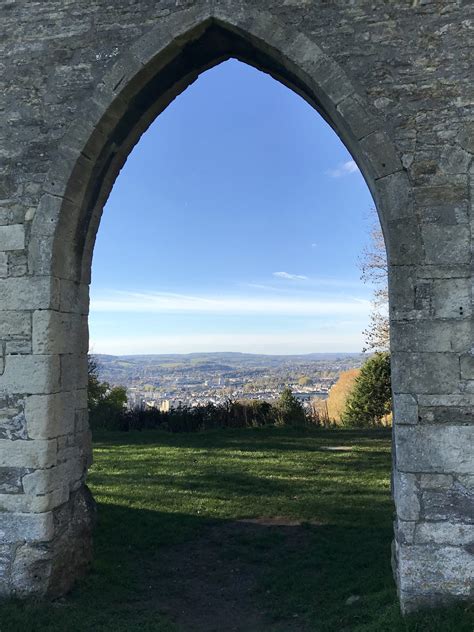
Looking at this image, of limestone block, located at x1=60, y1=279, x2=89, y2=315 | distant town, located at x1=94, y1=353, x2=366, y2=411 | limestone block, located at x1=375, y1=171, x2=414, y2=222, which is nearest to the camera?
limestone block, located at x1=375, y1=171, x2=414, y2=222

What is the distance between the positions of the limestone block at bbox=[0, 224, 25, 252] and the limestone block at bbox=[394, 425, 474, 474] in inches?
138

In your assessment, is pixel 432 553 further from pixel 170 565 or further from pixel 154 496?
pixel 154 496

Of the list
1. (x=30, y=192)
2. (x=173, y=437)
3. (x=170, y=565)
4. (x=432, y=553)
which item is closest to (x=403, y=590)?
(x=432, y=553)

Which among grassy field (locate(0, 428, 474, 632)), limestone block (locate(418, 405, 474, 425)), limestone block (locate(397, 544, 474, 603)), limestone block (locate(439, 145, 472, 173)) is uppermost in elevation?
limestone block (locate(439, 145, 472, 173))

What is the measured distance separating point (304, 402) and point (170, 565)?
12017 millimetres

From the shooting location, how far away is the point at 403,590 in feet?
12.5

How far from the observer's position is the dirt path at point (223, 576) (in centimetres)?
451

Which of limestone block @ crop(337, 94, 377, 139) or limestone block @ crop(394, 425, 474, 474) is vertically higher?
limestone block @ crop(337, 94, 377, 139)

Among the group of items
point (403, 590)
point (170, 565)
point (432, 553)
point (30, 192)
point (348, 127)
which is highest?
point (348, 127)

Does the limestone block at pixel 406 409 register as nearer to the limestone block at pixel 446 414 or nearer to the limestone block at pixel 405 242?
the limestone block at pixel 446 414

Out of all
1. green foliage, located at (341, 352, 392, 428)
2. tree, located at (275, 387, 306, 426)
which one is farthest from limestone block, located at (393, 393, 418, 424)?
green foliage, located at (341, 352, 392, 428)

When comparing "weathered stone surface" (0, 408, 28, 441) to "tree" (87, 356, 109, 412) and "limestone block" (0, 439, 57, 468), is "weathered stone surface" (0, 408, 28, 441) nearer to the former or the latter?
"limestone block" (0, 439, 57, 468)

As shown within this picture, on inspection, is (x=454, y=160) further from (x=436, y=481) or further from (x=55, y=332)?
(x=55, y=332)

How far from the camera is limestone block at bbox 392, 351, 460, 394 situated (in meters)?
3.94
